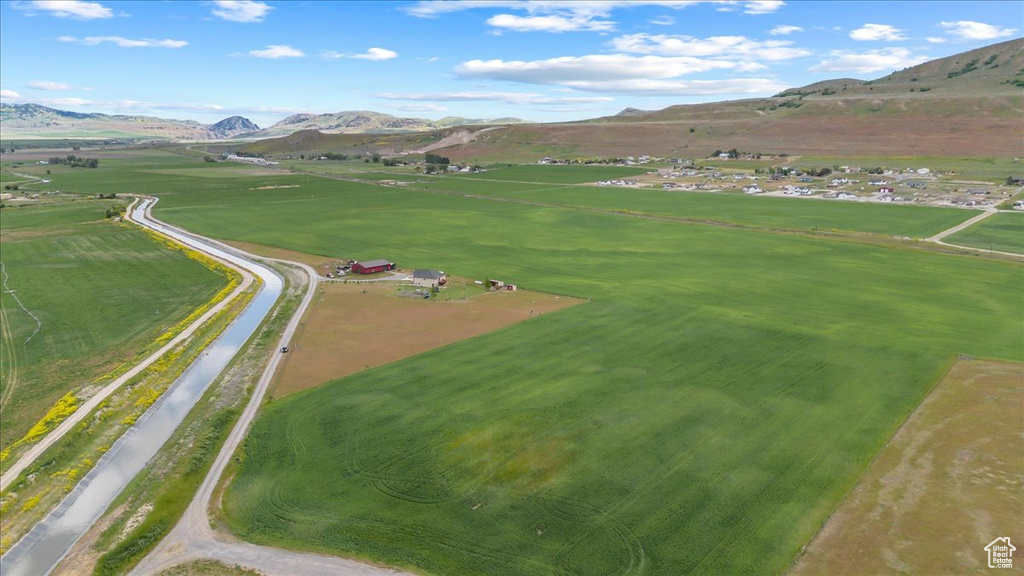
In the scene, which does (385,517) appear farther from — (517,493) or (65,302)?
(65,302)

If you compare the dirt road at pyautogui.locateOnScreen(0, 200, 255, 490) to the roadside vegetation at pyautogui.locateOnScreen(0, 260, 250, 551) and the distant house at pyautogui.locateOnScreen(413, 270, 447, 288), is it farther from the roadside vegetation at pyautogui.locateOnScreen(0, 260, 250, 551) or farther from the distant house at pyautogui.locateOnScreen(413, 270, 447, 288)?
the distant house at pyautogui.locateOnScreen(413, 270, 447, 288)

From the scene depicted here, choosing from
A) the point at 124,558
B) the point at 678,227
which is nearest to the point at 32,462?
the point at 124,558

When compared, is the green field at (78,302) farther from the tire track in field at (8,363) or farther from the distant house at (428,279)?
the distant house at (428,279)

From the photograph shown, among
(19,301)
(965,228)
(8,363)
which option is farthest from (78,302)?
(965,228)

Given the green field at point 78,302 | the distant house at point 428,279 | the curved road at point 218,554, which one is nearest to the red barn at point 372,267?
the distant house at point 428,279

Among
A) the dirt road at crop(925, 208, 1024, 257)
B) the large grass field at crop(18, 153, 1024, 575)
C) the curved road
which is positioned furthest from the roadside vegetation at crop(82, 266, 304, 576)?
the dirt road at crop(925, 208, 1024, 257)

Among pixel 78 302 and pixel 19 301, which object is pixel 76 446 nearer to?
pixel 78 302

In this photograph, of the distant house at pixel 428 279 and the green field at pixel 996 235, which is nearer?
the distant house at pixel 428 279
